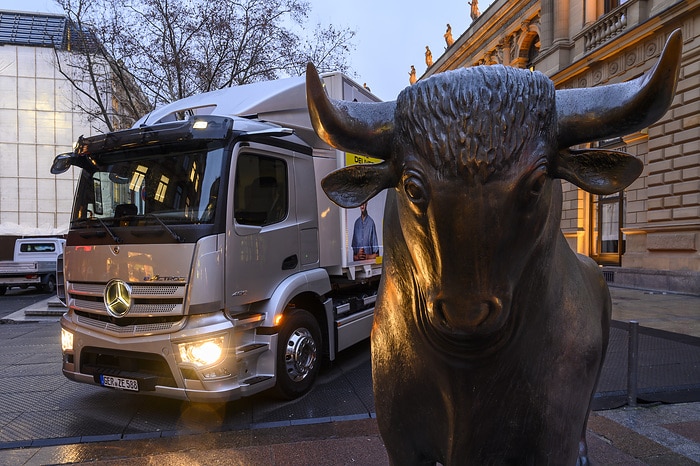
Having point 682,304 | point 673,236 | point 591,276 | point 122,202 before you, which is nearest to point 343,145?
point 591,276

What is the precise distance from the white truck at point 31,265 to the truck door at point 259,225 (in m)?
14.5

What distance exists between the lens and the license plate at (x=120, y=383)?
190 inches

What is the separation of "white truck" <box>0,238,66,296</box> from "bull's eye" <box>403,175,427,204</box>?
1853 centimetres

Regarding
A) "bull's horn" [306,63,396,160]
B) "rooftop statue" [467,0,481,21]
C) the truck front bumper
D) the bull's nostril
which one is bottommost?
the truck front bumper

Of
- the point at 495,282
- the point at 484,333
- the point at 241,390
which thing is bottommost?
the point at 241,390

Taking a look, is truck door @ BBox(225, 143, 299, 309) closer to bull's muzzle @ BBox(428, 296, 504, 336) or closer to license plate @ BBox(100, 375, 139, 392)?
Result: license plate @ BBox(100, 375, 139, 392)

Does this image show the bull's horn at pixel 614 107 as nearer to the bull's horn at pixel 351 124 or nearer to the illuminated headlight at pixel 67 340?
the bull's horn at pixel 351 124

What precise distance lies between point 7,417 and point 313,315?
349 cm

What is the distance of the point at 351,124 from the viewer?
1435 millimetres

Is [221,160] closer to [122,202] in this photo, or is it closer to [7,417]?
[122,202]

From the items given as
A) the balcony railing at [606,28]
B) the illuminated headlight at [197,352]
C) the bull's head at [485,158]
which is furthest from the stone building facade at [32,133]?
the bull's head at [485,158]

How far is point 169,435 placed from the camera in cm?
457

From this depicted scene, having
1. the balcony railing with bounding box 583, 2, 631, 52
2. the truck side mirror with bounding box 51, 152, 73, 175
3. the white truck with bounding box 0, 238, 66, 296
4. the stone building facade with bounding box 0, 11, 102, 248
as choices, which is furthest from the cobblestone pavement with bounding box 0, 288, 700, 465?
the stone building facade with bounding box 0, 11, 102, 248

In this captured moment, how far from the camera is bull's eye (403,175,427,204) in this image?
1268 millimetres
